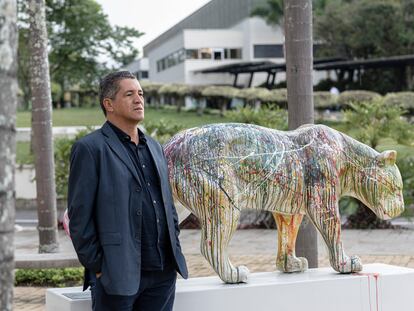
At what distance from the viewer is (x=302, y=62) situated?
7.13 m

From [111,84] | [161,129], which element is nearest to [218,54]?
[161,129]

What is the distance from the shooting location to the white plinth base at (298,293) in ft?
16.7

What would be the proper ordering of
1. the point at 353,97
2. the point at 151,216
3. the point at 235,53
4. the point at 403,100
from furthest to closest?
the point at 235,53 < the point at 353,97 < the point at 403,100 < the point at 151,216

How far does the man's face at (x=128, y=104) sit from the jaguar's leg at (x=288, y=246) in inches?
72.4

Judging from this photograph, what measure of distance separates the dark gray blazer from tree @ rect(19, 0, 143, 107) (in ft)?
47.4

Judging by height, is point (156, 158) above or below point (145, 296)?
above

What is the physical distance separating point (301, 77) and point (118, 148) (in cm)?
331

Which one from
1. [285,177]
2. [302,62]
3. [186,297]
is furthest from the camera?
[302,62]

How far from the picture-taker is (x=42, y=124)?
9.37m

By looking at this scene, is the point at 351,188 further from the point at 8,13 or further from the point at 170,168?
the point at 8,13

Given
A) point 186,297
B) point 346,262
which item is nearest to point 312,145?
point 346,262

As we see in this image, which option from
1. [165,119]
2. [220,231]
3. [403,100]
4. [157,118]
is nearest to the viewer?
[220,231]

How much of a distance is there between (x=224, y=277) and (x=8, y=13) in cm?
325

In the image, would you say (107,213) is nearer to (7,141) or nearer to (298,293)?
(7,141)
